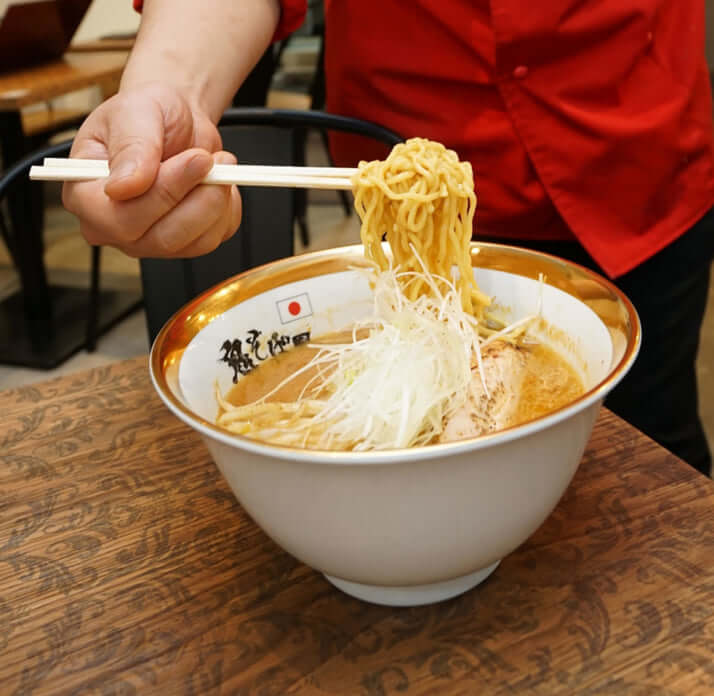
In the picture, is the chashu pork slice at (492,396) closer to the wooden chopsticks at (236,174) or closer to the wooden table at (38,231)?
the wooden chopsticks at (236,174)

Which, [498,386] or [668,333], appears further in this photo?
[668,333]

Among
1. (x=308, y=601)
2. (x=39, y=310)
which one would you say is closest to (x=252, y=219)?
(x=308, y=601)

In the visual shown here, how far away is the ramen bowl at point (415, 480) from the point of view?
0.51 metres

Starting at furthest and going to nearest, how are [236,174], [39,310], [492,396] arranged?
[39,310] < [236,174] < [492,396]

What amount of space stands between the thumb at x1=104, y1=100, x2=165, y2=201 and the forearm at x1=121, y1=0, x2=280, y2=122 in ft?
0.39

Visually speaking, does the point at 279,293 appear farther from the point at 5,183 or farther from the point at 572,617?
the point at 5,183

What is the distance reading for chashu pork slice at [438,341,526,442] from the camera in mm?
692

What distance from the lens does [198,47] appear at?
1.07m

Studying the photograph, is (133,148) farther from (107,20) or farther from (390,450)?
(107,20)

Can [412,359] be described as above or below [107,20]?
above

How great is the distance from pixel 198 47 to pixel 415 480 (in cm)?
81

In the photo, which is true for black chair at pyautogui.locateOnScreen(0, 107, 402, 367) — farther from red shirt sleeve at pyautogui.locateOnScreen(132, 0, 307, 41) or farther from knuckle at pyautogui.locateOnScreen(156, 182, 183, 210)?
knuckle at pyautogui.locateOnScreen(156, 182, 183, 210)

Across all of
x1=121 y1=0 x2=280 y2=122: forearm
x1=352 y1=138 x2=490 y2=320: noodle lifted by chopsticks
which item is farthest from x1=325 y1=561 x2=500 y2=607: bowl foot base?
x1=121 y1=0 x2=280 y2=122: forearm

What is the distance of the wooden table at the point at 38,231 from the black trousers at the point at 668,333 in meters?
2.02
